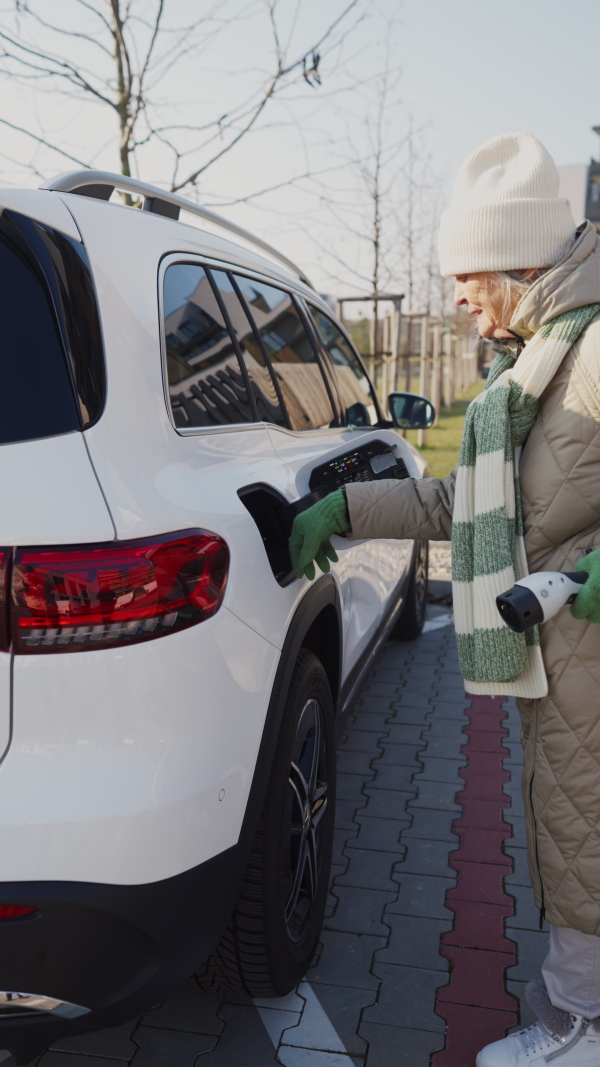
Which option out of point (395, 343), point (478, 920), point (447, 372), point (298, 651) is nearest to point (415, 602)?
point (478, 920)

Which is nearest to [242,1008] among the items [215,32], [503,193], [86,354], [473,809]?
[473,809]

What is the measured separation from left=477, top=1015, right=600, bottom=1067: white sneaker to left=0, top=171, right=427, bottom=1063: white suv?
0.58m

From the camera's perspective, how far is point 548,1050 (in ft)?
7.27

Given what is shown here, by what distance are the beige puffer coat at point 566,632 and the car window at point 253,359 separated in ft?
2.92

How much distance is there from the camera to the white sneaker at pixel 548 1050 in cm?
219

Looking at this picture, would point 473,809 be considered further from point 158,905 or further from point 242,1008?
point 158,905

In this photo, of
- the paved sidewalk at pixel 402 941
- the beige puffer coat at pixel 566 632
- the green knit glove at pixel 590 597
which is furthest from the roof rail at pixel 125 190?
the paved sidewalk at pixel 402 941

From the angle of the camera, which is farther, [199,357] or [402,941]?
[402,941]

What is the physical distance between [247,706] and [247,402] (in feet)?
3.36

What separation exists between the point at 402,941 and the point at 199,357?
1.84 metres

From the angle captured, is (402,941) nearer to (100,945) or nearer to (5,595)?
Result: (100,945)

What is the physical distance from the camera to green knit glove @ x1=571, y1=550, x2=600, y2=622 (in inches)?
73.7

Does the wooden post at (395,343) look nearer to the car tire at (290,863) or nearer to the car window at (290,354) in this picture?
the car window at (290,354)

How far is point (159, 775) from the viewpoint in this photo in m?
1.65
